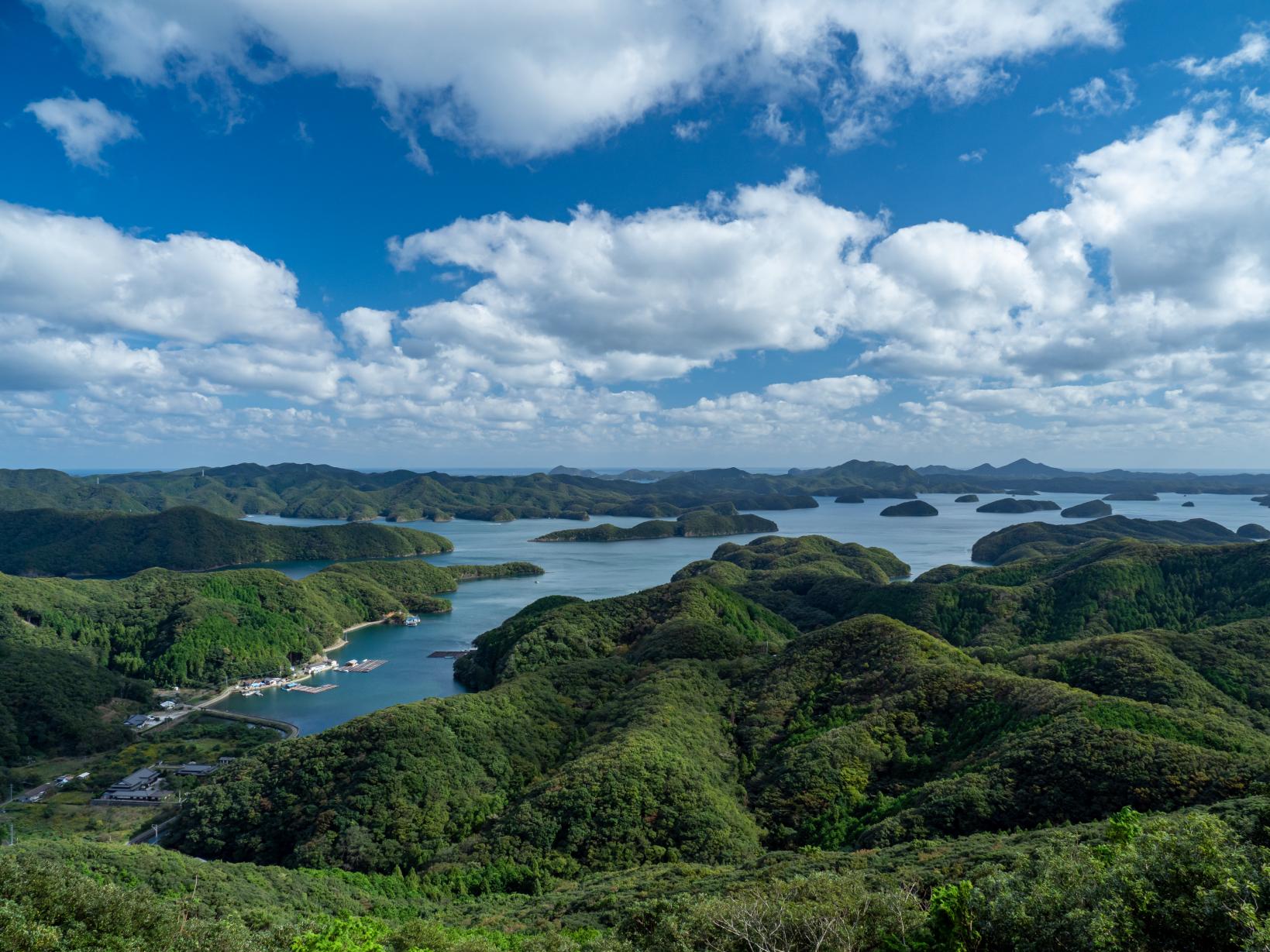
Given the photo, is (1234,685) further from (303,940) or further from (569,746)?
(303,940)

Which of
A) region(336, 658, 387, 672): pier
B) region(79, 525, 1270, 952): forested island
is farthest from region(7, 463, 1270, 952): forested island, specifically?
region(336, 658, 387, 672): pier

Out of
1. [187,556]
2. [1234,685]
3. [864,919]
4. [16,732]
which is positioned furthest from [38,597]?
[1234,685]

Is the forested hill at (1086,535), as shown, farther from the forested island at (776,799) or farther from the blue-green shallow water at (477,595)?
the forested island at (776,799)

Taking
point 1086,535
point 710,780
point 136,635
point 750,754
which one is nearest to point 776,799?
point 710,780

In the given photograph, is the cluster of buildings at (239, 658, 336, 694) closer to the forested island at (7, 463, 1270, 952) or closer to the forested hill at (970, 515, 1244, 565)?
the forested island at (7, 463, 1270, 952)

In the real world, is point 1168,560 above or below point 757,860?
above
